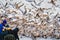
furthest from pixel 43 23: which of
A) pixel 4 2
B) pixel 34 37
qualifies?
pixel 4 2

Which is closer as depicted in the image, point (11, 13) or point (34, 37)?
point (34, 37)

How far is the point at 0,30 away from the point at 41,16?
4.82 ft

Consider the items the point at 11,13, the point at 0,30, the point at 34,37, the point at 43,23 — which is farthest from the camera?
the point at 11,13

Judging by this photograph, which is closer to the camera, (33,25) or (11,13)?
(33,25)

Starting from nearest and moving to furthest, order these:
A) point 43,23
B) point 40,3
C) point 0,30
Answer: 1. point 0,30
2. point 43,23
3. point 40,3

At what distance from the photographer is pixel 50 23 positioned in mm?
3590

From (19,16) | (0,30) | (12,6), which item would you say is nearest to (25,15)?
(19,16)

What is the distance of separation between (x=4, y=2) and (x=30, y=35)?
3.33 feet

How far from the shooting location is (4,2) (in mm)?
4125

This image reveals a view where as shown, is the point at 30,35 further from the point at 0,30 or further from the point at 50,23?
the point at 0,30

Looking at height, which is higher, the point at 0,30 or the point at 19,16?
the point at 0,30

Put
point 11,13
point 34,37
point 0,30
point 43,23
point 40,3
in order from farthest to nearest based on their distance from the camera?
1. point 40,3
2. point 11,13
3. point 43,23
4. point 34,37
5. point 0,30

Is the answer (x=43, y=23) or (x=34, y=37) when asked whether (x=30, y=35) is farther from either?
(x=43, y=23)

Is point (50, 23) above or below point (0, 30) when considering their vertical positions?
below
